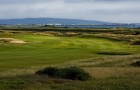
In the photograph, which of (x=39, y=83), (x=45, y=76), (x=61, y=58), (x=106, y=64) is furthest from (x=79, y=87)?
(x=61, y=58)

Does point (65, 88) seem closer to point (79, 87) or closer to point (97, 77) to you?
point (79, 87)

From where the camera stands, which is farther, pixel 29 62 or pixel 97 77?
pixel 29 62

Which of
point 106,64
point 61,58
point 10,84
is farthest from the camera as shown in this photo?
point 61,58

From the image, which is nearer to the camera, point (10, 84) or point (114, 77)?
point (10, 84)

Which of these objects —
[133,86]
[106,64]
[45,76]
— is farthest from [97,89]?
[106,64]

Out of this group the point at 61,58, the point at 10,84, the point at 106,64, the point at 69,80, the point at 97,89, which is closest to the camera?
the point at 97,89

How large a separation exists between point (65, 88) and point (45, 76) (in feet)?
12.6

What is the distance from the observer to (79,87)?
56.4 ft

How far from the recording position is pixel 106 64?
105 feet

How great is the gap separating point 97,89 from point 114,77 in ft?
17.2

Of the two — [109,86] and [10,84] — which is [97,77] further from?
[10,84]

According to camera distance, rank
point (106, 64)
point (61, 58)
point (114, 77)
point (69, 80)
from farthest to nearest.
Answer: point (61, 58), point (106, 64), point (114, 77), point (69, 80)

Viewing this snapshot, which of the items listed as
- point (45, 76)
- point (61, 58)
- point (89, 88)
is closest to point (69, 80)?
point (45, 76)

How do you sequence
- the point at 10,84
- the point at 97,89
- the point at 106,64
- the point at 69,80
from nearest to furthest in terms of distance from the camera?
the point at 97,89
the point at 10,84
the point at 69,80
the point at 106,64
